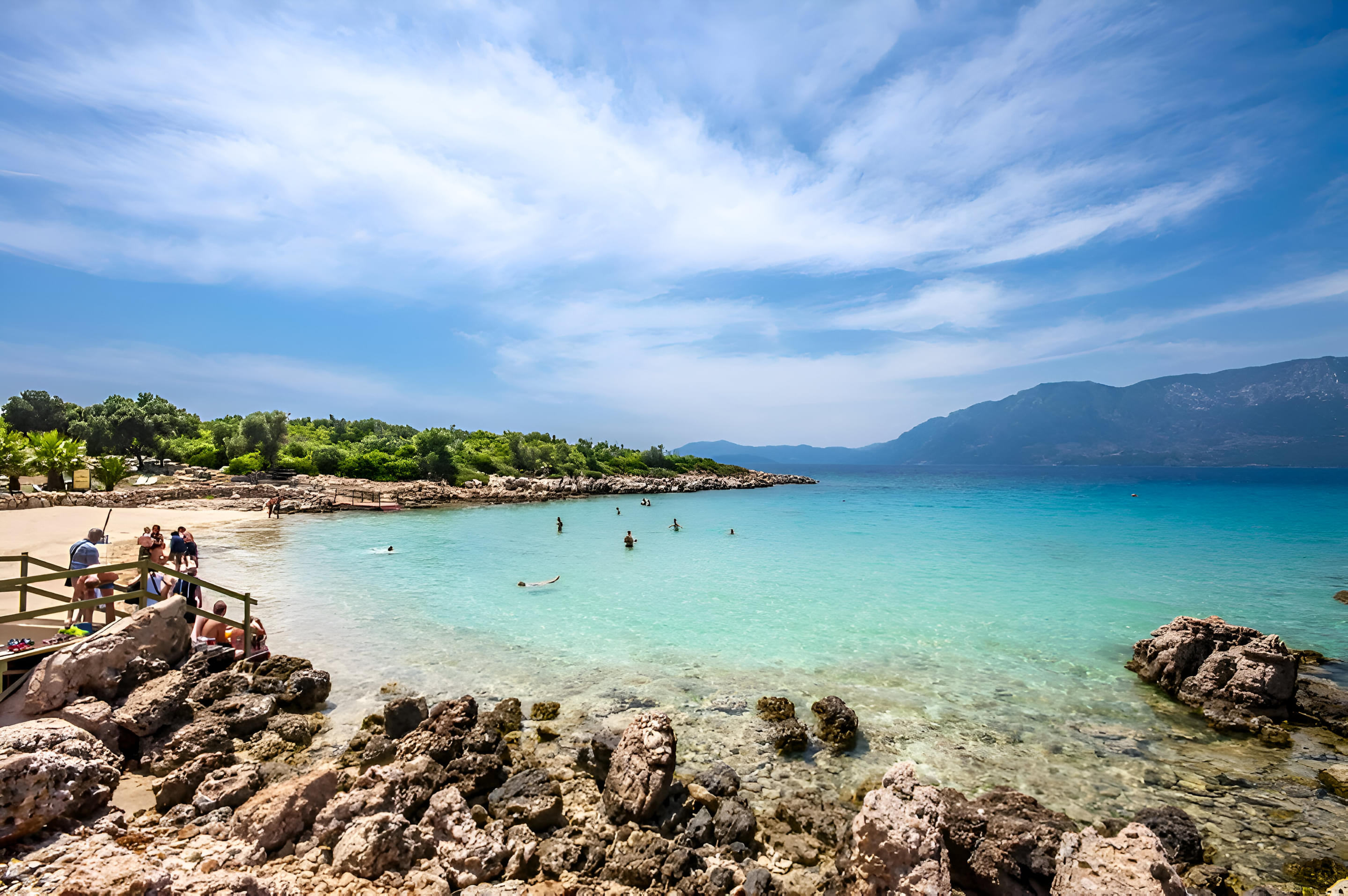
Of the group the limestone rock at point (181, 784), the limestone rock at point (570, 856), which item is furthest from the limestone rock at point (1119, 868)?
the limestone rock at point (181, 784)

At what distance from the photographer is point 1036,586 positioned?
22781 millimetres

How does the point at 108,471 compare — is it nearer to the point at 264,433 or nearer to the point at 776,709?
the point at 264,433

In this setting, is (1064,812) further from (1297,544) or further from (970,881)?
(1297,544)

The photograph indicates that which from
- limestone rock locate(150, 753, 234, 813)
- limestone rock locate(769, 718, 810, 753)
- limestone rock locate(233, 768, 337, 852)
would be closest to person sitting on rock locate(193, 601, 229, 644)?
limestone rock locate(150, 753, 234, 813)

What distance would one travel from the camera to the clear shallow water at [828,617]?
10.5 meters

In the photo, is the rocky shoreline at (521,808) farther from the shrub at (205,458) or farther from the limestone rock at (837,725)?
the shrub at (205,458)

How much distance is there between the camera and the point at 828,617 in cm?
1806

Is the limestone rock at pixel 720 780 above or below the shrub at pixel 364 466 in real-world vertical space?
below

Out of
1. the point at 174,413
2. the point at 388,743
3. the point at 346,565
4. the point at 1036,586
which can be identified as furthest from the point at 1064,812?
the point at 174,413

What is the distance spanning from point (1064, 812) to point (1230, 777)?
11.3ft

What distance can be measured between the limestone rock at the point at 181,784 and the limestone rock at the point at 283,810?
1.15 meters

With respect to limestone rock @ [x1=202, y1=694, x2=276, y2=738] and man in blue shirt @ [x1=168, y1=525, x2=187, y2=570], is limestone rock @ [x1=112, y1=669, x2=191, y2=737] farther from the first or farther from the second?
man in blue shirt @ [x1=168, y1=525, x2=187, y2=570]

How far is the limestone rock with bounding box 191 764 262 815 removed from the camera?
686 centimetres

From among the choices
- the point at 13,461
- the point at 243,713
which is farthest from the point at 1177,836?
the point at 13,461
